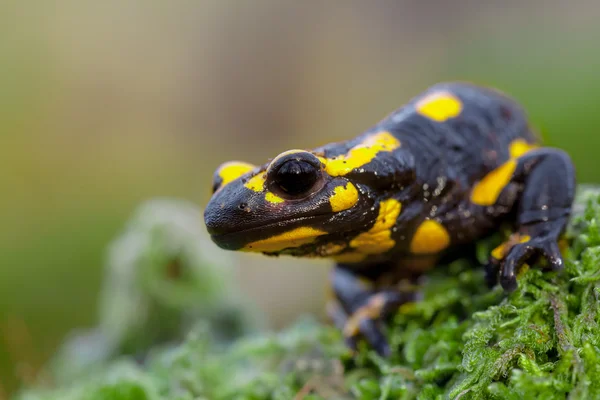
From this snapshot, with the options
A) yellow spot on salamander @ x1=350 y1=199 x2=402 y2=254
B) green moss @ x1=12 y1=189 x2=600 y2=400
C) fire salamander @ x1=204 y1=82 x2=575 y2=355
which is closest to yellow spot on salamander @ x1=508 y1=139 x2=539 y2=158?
fire salamander @ x1=204 y1=82 x2=575 y2=355

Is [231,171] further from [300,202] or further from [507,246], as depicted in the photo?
[507,246]

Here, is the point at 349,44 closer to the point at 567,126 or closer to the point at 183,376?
the point at 567,126

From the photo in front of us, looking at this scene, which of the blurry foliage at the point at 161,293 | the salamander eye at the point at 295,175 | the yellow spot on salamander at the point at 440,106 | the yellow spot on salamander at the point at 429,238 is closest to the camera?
the salamander eye at the point at 295,175

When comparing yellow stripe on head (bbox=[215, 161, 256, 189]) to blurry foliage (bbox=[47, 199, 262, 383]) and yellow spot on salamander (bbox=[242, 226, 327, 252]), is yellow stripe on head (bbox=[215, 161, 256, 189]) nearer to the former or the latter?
yellow spot on salamander (bbox=[242, 226, 327, 252])

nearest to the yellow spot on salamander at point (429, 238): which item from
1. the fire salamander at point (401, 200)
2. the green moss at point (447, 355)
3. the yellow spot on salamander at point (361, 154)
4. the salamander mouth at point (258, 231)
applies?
the fire salamander at point (401, 200)

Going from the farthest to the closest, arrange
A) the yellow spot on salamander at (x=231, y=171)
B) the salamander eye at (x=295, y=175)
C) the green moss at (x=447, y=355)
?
the yellow spot on salamander at (x=231, y=171) < the salamander eye at (x=295, y=175) < the green moss at (x=447, y=355)

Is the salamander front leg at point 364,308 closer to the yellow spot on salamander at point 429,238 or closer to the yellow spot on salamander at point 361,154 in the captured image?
the yellow spot on salamander at point 429,238
